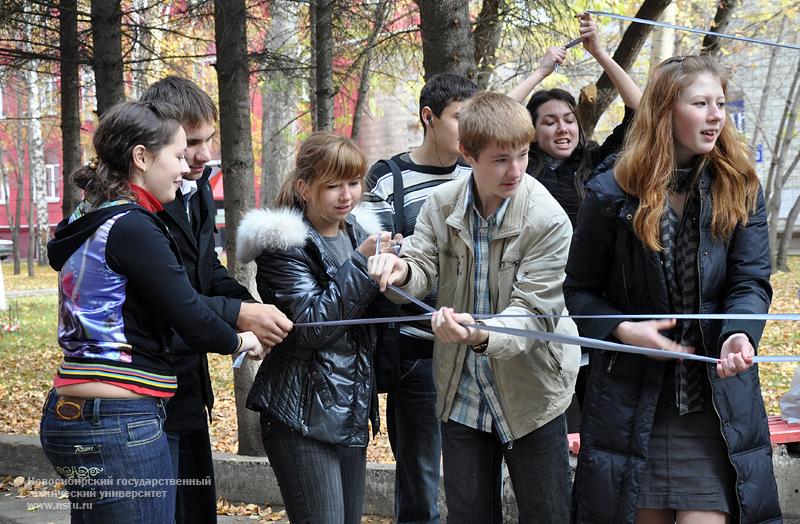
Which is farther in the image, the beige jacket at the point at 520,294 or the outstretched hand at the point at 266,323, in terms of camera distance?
the outstretched hand at the point at 266,323

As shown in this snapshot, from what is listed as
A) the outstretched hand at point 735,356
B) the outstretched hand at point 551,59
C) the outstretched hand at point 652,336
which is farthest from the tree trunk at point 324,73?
the outstretched hand at point 735,356

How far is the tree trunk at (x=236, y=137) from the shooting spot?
20.0 feet

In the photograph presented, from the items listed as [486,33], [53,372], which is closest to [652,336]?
[486,33]

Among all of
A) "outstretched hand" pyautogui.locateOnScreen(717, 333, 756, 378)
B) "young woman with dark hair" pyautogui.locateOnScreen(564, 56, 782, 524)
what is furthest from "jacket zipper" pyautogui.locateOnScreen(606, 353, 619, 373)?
"outstretched hand" pyautogui.locateOnScreen(717, 333, 756, 378)

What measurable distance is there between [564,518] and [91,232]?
194 centimetres

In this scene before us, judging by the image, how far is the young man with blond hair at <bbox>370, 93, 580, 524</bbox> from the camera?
10.6 feet

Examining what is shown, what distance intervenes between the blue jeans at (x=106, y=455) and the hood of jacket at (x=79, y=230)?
0.46m

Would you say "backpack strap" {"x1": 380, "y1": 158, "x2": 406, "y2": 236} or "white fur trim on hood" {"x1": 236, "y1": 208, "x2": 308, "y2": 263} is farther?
"backpack strap" {"x1": 380, "y1": 158, "x2": 406, "y2": 236}

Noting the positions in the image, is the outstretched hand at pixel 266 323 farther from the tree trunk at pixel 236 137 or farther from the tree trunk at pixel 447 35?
the tree trunk at pixel 236 137

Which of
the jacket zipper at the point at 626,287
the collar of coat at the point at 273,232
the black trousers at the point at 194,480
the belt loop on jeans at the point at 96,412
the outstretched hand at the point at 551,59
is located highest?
the outstretched hand at the point at 551,59

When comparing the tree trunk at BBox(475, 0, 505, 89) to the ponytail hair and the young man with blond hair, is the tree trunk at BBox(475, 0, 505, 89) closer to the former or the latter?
the young man with blond hair

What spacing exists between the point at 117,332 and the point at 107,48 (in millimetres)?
4167

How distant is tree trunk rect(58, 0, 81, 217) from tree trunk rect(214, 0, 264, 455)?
1.91 m

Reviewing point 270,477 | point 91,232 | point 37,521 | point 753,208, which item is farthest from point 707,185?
point 37,521
